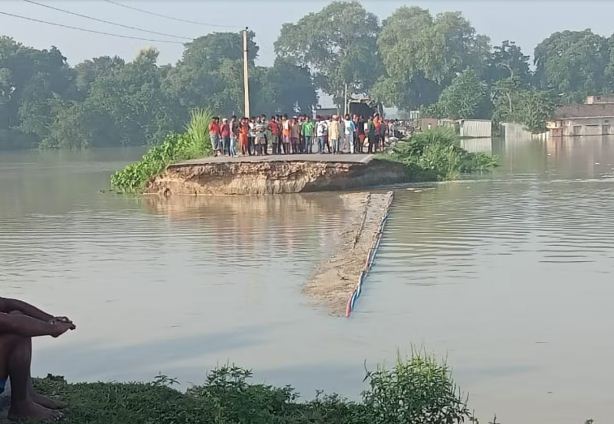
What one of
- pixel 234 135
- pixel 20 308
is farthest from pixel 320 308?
pixel 234 135

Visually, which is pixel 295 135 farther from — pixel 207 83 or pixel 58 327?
pixel 207 83

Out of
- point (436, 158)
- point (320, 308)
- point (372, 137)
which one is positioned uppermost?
point (372, 137)

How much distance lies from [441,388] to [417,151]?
76.3 ft

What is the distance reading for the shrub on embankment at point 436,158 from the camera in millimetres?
27297

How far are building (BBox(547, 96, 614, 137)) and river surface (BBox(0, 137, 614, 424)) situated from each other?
55.1 metres

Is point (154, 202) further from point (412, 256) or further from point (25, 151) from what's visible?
point (25, 151)

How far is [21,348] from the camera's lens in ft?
17.2

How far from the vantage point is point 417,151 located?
28.5 m

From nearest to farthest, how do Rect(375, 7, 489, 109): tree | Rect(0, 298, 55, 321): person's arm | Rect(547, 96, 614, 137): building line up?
Rect(0, 298, 55, 321): person's arm
Rect(547, 96, 614, 137): building
Rect(375, 7, 489, 109): tree

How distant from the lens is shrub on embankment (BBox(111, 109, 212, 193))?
26328mm

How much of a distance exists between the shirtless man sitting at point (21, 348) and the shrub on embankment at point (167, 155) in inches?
807

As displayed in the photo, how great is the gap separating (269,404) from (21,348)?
1477 millimetres

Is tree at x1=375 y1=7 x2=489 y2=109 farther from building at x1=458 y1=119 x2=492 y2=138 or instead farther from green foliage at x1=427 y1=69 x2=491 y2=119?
building at x1=458 y1=119 x2=492 y2=138

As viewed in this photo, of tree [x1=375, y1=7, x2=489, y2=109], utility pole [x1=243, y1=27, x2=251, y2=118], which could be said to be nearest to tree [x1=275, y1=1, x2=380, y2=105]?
tree [x1=375, y1=7, x2=489, y2=109]
